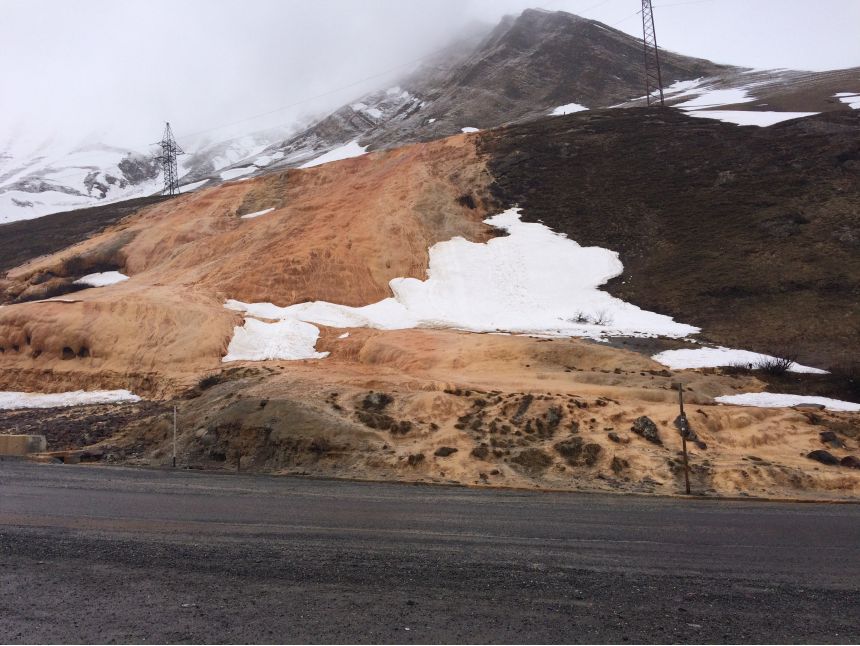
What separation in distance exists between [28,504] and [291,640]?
731 cm

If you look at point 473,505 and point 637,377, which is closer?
point 473,505

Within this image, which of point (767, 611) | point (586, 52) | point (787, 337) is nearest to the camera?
point (767, 611)

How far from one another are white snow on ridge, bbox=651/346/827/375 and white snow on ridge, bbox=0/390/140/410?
1777cm

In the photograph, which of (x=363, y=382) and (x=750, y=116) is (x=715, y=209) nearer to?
(x=750, y=116)

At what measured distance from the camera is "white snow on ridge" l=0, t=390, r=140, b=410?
21.8 m

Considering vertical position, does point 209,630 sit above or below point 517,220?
below

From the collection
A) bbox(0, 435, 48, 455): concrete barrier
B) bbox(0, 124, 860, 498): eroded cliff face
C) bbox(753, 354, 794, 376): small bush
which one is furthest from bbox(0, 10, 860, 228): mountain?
bbox(0, 435, 48, 455): concrete barrier

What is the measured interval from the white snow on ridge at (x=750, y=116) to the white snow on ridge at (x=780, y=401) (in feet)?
100

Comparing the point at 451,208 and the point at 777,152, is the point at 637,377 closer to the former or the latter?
the point at 451,208

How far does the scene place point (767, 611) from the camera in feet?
19.2

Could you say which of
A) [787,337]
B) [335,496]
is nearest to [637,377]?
[787,337]

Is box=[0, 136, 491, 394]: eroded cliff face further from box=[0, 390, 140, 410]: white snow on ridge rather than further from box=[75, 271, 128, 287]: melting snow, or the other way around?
box=[0, 390, 140, 410]: white snow on ridge

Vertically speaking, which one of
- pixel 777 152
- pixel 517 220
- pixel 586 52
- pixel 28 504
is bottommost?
pixel 28 504

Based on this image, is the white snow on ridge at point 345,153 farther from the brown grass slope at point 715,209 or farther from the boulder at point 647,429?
the boulder at point 647,429
